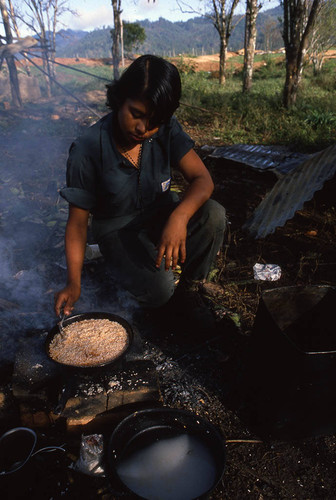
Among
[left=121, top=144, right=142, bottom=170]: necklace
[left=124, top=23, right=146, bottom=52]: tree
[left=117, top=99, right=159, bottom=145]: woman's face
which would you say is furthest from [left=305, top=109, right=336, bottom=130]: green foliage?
[left=124, top=23, right=146, bottom=52]: tree

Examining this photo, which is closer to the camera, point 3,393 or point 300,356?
point 300,356

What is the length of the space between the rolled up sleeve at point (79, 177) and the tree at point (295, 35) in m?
9.34

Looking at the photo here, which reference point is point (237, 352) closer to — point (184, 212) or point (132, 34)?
point (184, 212)

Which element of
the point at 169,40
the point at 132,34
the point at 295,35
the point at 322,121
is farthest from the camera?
the point at 169,40

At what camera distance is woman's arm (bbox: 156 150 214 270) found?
2.00 meters

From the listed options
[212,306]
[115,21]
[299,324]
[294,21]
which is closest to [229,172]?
[212,306]

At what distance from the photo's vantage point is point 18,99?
10383 millimetres

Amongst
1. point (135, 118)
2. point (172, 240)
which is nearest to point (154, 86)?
point (135, 118)

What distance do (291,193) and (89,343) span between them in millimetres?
3001

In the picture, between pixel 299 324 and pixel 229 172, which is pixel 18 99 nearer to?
pixel 229 172

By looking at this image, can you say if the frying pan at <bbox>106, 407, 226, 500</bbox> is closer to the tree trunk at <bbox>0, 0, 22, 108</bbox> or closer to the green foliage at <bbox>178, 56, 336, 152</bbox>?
the green foliage at <bbox>178, 56, 336, 152</bbox>

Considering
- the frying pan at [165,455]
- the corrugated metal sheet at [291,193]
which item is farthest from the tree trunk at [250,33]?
the frying pan at [165,455]

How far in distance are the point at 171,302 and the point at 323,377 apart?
140 centimetres

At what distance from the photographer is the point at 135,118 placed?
179cm
